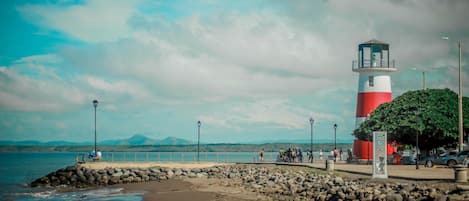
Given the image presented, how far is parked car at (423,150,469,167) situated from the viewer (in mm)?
38031

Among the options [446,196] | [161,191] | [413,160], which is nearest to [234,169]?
[161,191]

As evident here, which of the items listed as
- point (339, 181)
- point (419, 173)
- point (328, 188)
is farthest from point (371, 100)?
point (328, 188)

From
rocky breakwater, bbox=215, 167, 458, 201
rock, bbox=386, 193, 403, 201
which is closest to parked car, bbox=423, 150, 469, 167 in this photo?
rocky breakwater, bbox=215, 167, 458, 201

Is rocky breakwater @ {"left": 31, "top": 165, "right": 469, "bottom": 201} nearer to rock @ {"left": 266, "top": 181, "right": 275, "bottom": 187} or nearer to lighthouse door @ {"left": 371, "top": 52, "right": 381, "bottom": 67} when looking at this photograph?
rock @ {"left": 266, "top": 181, "right": 275, "bottom": 187}

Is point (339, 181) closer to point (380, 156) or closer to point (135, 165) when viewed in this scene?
point (380, 156)

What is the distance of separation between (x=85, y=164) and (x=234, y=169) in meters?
12.5

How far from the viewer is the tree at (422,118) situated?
145 feet

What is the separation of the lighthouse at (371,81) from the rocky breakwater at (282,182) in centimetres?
1111

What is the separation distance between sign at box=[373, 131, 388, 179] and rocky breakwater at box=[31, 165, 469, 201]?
102cm

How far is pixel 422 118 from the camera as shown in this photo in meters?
44.5

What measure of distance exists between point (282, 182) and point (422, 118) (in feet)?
53.7

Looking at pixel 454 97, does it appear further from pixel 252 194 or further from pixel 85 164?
pixel 85 164

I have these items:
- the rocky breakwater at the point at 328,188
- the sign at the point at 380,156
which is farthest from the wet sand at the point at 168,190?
the sign at the point at 380,156

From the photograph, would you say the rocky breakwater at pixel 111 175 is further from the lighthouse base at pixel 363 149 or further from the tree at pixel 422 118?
the tree at pixel 422 118
